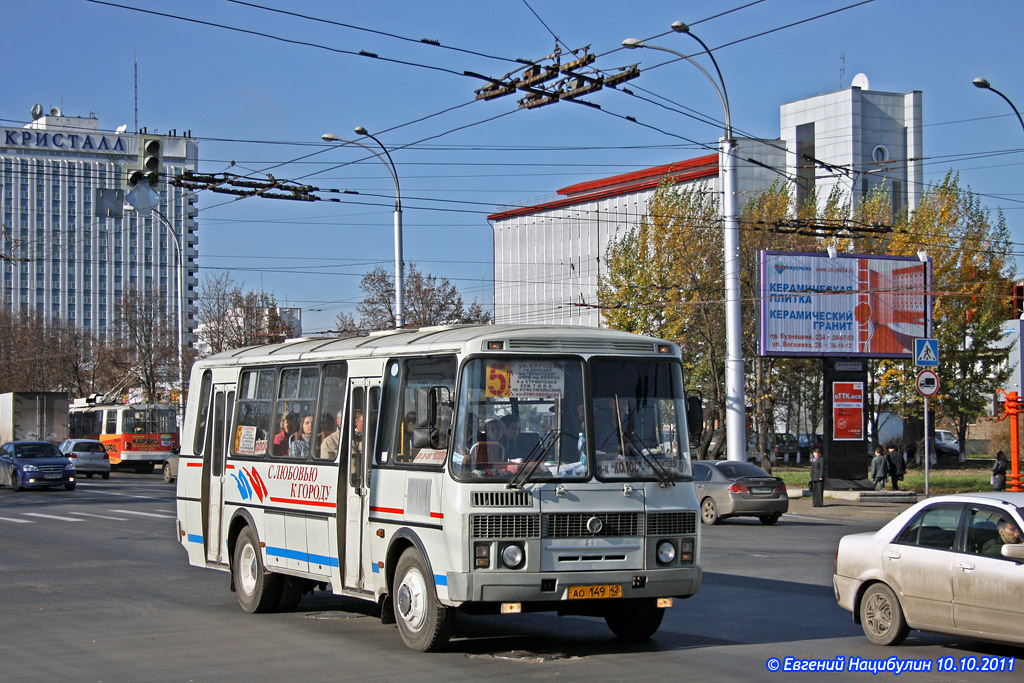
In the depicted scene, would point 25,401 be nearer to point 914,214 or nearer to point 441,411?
point 914,214

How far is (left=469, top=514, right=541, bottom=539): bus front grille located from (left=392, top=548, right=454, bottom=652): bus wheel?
0.70 metres

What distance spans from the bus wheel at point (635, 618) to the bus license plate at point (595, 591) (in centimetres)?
79

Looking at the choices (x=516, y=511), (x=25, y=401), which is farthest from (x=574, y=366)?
(x=25, y=401)

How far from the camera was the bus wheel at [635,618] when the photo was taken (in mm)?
10797

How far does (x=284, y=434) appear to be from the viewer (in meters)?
12.8

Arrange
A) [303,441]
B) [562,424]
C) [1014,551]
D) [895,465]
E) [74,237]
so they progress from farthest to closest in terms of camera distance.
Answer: [74,237] < [895,465] < [303,441] < [562,424] < [1014,551]

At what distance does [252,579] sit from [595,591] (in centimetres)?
485

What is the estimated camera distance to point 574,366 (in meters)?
10.4

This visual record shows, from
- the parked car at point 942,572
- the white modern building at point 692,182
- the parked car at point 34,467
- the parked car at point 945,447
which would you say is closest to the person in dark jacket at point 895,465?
the parked car at point 34,467

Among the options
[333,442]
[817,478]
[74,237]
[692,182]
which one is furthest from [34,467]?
[74,237]

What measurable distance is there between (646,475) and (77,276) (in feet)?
618

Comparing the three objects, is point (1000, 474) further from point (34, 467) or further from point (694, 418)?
point (34, 467)

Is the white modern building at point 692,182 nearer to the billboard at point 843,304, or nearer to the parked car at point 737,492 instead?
the billboard at point 843,304

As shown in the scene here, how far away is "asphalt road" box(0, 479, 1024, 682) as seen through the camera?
9.48 meters
